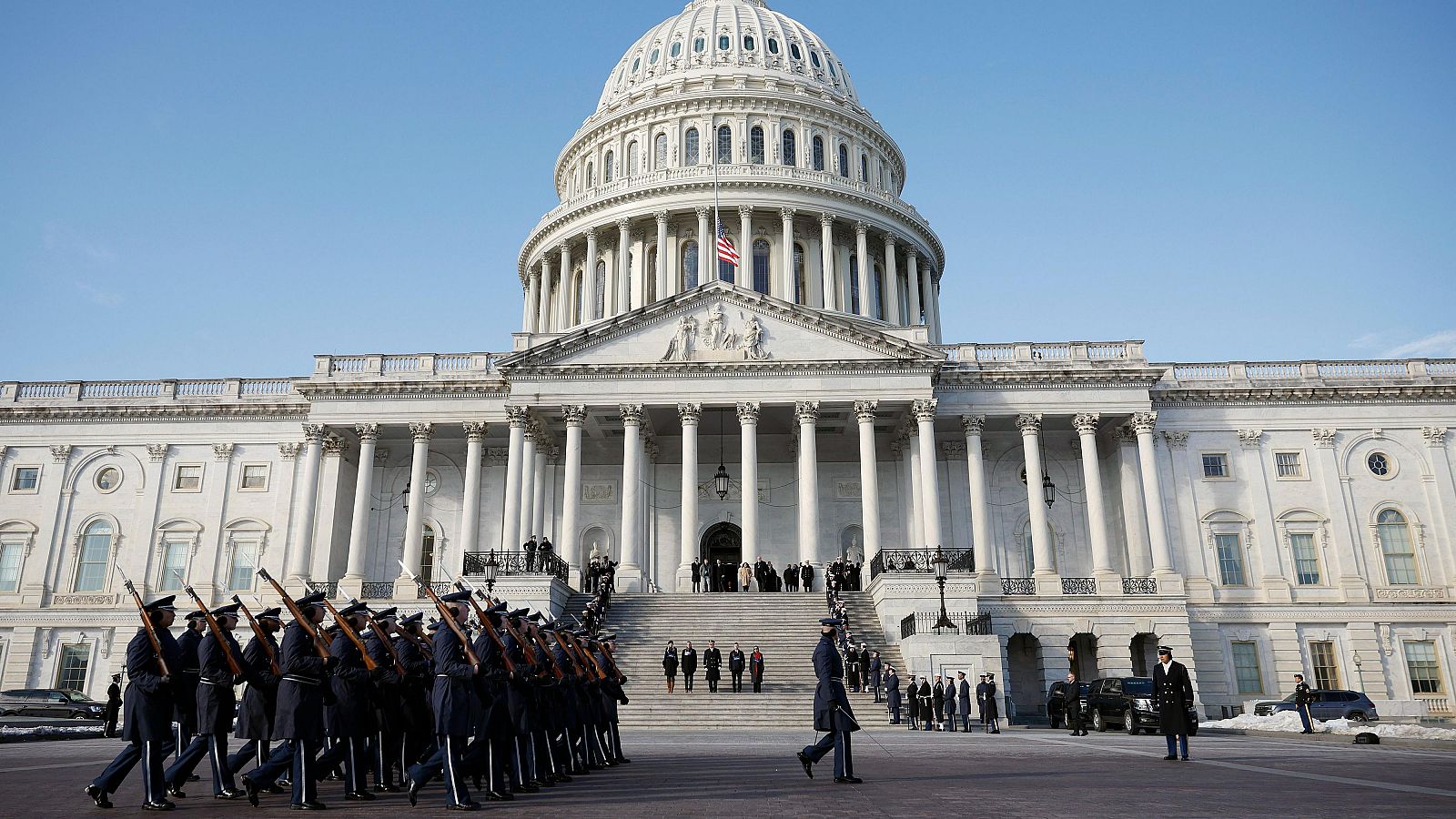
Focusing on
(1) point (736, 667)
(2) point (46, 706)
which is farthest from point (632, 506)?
(2) point (46, 706)

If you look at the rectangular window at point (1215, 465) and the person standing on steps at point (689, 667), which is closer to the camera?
the person standing on steps at point (689, 667)

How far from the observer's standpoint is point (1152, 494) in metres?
43.0

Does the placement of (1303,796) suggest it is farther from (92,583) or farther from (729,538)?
(92,583)

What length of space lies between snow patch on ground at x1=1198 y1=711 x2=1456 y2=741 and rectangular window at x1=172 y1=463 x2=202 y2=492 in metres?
41.4

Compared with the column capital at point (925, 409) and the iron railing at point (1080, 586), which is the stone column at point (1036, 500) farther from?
the column capital at point (925, 409)

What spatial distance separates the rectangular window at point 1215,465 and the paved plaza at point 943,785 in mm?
26401

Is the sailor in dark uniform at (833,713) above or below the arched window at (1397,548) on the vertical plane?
below

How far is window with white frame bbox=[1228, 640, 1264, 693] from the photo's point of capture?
140ft

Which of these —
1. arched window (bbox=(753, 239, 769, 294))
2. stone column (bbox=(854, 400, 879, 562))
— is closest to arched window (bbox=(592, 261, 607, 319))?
arched window (bbox=(753, 239, 769, 294))

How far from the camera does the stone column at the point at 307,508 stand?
143 feet

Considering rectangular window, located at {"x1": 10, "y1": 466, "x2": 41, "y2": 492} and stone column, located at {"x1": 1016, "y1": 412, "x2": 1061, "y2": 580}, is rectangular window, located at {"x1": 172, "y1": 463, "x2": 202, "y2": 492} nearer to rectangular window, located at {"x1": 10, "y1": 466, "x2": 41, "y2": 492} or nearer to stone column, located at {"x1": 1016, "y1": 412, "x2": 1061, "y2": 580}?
rectangular window, located at {"x1": 10, "y1": 466, "x2": 41, "y2": 492}

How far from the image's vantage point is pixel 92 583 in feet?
152

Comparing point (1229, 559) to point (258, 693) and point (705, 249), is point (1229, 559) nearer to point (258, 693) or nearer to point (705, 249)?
point (705, 249)

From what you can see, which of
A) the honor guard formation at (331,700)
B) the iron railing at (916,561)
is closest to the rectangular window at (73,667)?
the iron railing at (916,561)
